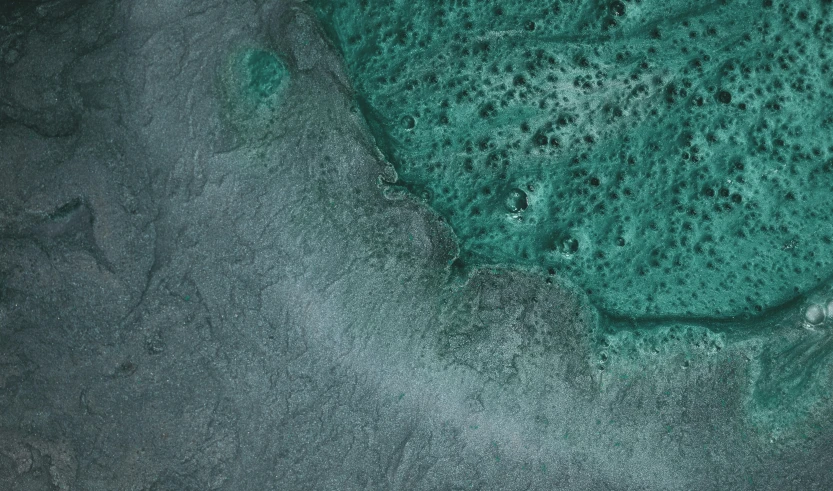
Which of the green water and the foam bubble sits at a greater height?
the green water

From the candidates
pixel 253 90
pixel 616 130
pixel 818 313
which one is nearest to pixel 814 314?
pixel 818 313

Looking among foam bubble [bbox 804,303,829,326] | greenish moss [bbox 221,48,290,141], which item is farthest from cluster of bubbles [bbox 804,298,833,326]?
greenish moss [bbox 221,48,290,141]

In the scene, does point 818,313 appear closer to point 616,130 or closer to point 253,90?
point 616,130

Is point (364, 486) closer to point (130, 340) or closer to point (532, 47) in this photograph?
point (130, 340)

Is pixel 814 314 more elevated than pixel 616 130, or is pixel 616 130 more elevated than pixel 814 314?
pixel 616 130

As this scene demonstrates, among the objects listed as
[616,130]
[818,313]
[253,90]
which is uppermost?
[253,90]

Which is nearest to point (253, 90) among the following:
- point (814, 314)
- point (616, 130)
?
point (616, 130)

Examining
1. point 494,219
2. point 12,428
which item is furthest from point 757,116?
point 12,428

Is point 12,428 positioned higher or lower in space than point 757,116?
lower

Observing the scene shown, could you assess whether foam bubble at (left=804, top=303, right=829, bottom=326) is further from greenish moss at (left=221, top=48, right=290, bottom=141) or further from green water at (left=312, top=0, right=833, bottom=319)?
greenish moss at (left=221, top=48, right=290, bottom=141)
